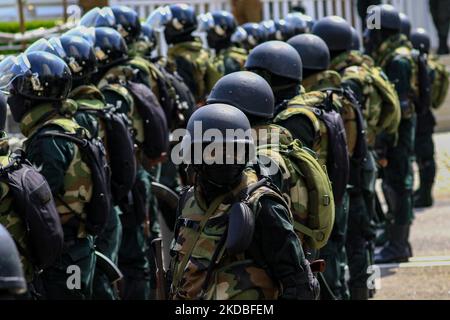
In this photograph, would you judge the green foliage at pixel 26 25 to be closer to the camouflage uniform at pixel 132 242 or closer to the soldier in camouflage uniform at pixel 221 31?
the soldier in camouflage uniform at pixel 221 31

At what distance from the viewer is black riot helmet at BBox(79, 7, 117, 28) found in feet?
38.3

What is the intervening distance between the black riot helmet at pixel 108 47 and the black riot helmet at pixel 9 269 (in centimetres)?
620

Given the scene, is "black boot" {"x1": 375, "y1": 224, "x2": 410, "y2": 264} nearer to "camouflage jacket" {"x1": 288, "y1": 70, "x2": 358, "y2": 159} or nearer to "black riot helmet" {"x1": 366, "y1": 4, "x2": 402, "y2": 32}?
"black riot helmet" {"x1": 366, "y1": 4, "x2": 402, "y2": 32}

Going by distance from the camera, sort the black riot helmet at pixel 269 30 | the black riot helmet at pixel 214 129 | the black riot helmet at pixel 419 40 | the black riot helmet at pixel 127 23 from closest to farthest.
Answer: the black riot helmet at pixel 214 129 → the black riot helmet at pixel 127 23 → the black riot helmet at pixel 419 40 → the black riot helmet at pixel 269 30

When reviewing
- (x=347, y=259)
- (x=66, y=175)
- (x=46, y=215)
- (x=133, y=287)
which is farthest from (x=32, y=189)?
(x=347, y=259)

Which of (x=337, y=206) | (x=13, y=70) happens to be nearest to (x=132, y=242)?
(x=337, y=206)

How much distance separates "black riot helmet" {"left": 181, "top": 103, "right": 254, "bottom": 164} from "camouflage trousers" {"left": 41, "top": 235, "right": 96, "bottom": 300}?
210cm

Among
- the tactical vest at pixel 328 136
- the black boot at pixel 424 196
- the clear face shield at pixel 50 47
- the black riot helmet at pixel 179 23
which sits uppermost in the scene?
the clear face shield at pixel 50 47

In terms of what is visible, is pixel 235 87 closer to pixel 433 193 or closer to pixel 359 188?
pixel 359 188

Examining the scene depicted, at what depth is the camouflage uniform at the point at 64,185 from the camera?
8016mm

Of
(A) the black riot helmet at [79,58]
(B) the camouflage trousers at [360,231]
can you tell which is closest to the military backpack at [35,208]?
(A) the black riot helmet at [79,58]

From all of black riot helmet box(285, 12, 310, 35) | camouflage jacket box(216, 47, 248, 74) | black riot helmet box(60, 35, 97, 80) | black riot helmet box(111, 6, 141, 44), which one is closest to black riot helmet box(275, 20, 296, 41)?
black riot helmet box(285, 12, 310, 35)

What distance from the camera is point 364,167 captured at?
35.1 ft

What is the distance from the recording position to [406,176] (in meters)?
13.0
